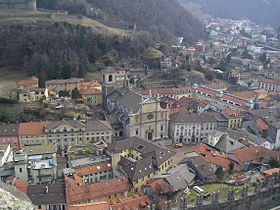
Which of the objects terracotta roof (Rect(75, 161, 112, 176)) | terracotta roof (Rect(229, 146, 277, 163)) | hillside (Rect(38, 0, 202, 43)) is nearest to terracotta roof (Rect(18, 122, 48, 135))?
terracotta roof (Rect(75, 161, 112, 176))

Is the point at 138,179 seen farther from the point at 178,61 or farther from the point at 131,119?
the point at 178,61

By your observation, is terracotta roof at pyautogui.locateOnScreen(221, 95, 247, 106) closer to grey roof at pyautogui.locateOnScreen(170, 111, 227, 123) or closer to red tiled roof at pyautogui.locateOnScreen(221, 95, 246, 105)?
red tiled roof at pyautogui.locateOnScreen(221, 95, 246, 105)

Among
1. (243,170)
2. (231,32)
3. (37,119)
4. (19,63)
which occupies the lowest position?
(243,170)

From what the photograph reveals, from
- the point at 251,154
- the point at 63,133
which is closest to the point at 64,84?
the point at 63,133

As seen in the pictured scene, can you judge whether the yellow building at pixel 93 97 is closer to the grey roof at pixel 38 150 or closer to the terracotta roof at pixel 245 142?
the grey roof at pixel 38 150

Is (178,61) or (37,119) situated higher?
(178,61)

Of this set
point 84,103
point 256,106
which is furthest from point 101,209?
point 256,106
